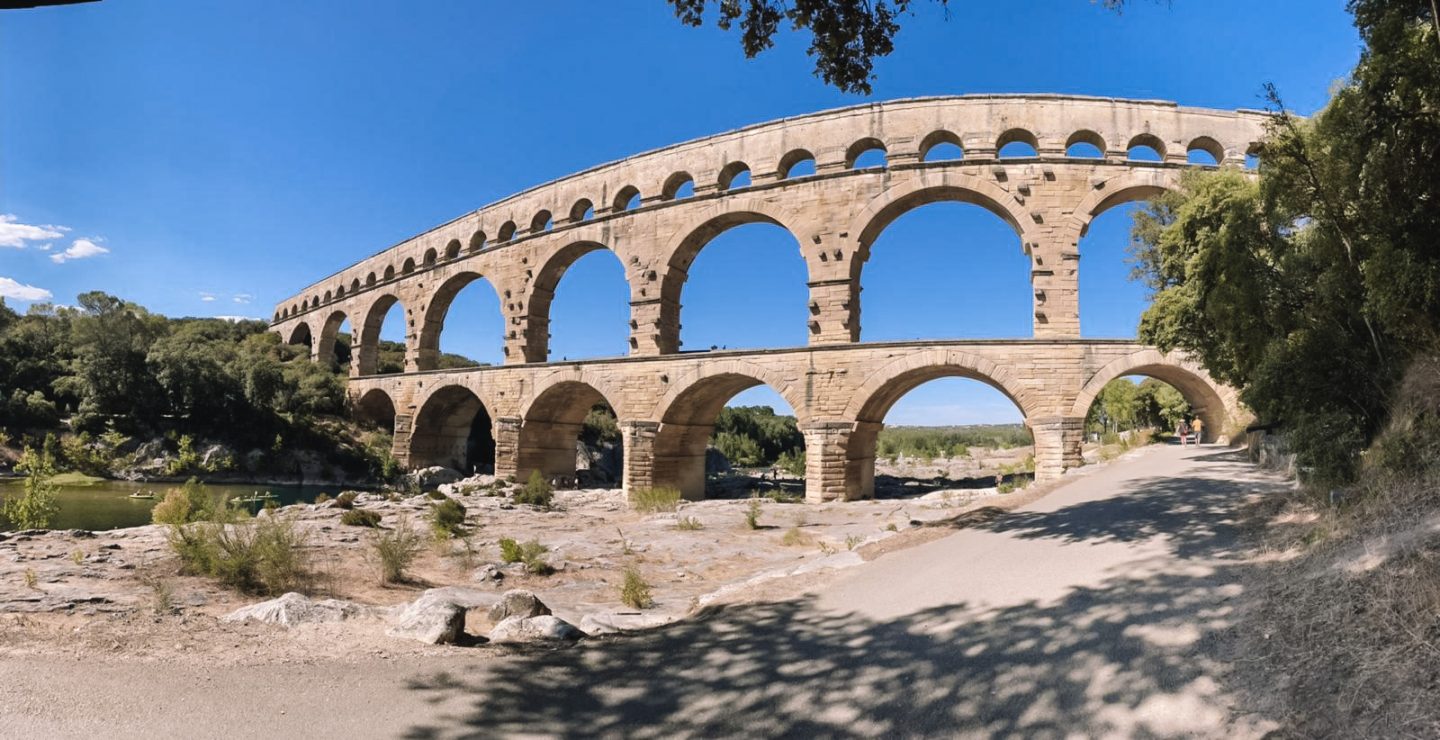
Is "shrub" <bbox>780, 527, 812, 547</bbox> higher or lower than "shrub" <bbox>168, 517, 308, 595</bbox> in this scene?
lower

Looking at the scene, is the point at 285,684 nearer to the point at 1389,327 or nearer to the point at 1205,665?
the point at 1205,665

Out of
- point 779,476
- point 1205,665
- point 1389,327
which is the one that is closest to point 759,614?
point 1205,665

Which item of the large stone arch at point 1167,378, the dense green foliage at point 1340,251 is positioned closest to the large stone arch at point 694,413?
the large stone arch at point 1167,378

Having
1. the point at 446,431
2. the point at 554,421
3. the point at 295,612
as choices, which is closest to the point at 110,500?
the point at 446,431

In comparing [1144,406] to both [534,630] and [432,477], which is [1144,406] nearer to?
[432,477]

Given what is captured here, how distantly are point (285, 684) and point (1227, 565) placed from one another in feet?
19.7

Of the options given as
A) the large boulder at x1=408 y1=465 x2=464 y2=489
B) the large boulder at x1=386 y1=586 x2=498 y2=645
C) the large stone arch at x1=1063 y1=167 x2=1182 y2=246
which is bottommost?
the large boulder at x1=408 y1=465 x2=464 y2=489

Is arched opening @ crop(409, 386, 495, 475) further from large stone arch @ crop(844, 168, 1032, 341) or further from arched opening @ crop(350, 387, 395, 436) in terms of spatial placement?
large stone arch @ crop(844, 168, 1032, 341)

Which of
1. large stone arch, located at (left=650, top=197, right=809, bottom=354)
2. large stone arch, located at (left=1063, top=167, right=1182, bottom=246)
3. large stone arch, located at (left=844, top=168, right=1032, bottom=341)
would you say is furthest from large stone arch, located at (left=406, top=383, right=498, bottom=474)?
large stone arch, located at (left=1063, top=167, right=1182, bottom=246)

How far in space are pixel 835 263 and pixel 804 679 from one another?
14573mm

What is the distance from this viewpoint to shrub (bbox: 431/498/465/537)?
32.4ft

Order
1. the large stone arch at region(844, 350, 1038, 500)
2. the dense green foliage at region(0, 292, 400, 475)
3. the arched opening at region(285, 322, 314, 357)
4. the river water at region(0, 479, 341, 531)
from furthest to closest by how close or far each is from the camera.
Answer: the arched opening at region(285, 322, 314, 357), the dense green foliage at region(0, 292, 400, 475), the large stone arch at region(844, 350, 1038, 500), the river water at region(0, 479, 341, 531)

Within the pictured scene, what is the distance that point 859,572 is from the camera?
5.95m

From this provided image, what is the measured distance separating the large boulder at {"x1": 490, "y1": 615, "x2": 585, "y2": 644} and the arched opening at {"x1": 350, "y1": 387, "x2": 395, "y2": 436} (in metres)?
27.1
